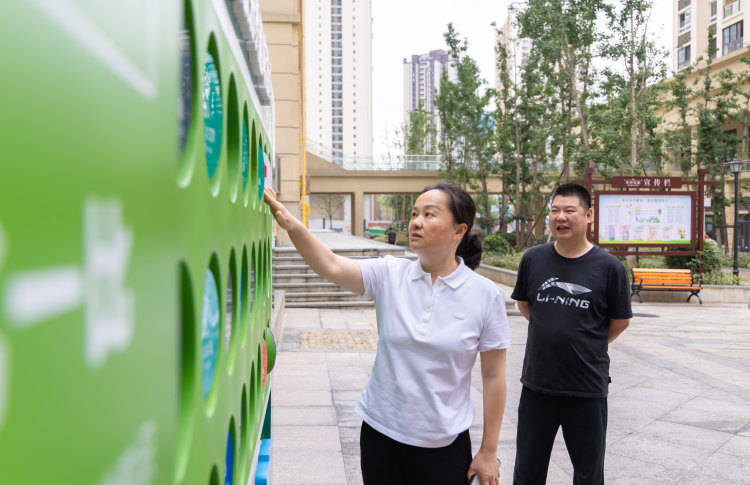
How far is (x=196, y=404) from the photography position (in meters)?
1.02

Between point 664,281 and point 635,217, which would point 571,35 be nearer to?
point 635,217

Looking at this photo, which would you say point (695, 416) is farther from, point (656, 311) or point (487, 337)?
point (656, 311)

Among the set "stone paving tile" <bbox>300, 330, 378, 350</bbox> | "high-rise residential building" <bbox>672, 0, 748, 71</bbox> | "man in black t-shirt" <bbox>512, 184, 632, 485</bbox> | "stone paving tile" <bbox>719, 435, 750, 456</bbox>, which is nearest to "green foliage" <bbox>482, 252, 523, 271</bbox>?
"stone paving tile" <bbox>300, 330, 378, 350</bbox>

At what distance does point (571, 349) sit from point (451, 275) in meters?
1.08

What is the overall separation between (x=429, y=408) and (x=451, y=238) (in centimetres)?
60

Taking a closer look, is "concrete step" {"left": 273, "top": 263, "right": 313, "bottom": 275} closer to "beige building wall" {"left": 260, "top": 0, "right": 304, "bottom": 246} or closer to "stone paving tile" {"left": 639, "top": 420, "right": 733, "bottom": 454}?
"beige building wall" {"left": 260, "top": 0, "right": 304, "bottom": 246}

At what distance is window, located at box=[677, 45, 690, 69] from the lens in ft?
180

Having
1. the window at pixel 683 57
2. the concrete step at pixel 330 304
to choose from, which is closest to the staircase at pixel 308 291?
the concrete step at pixel 330 304

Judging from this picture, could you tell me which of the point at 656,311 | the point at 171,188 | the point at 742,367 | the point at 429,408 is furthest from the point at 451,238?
the point at 656,311

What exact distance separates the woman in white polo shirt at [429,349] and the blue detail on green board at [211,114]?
3.25ft

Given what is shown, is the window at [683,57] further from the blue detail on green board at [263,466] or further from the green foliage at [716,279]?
the blue detail on green board at [263,466]

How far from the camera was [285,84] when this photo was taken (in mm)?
19266

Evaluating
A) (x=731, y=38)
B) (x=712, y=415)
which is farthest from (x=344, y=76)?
(x=712, y=415)

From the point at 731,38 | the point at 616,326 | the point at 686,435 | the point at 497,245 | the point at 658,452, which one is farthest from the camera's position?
the point at 731,38
